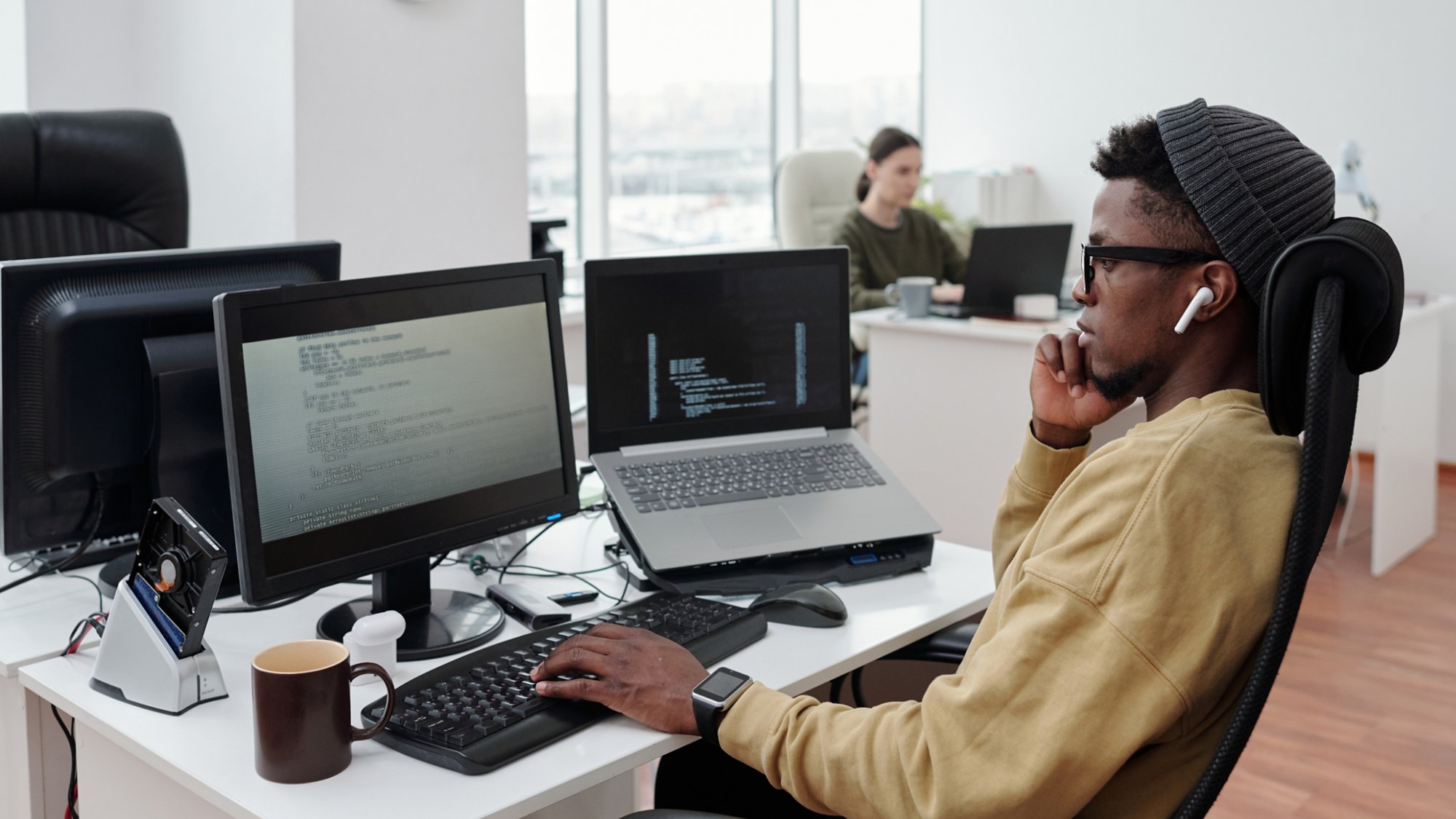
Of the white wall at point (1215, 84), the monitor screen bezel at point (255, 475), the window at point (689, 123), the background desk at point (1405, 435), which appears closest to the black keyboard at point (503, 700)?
the monitor screen bezel at point (255, 475)

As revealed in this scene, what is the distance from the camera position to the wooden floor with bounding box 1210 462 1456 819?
252cm

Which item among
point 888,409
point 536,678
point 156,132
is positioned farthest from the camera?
point 888,409

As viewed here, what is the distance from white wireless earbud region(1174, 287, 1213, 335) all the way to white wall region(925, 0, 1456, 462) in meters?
3.85

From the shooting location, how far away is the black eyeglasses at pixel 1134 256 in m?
1.13

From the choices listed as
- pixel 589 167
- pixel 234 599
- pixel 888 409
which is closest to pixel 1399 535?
pixel 888 409

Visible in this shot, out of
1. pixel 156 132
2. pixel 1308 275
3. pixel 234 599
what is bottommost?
pixel 234 599

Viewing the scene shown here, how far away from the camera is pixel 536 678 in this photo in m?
1.32

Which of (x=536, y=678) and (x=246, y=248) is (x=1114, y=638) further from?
(x=246, y=248)

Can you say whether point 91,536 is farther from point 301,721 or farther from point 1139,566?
point 1139,566

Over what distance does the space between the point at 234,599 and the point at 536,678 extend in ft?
1.83

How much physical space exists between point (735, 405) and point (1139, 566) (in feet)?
3.11

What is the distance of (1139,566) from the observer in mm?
1036

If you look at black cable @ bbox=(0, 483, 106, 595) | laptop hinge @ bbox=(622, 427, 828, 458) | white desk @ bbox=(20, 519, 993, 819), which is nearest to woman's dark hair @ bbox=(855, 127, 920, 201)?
laptop hinge @ bbox=(622, 427, 828, 458)

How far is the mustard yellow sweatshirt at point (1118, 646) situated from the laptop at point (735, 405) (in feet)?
2.03
